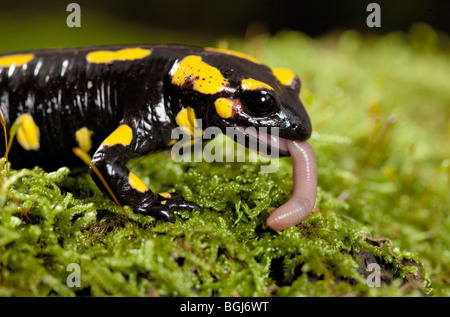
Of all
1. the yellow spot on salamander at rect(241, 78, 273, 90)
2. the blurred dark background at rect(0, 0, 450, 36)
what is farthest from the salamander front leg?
the blurred dark background at rect(0, 0, 450, 36)

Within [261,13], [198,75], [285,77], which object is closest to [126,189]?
[198,75]

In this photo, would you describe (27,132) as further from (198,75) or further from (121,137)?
(198,75)

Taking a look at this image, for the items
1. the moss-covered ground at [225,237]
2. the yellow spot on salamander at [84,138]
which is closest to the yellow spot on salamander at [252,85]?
the moss-covered ground at [225,237]

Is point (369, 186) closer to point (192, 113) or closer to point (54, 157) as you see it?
point (192, 113)

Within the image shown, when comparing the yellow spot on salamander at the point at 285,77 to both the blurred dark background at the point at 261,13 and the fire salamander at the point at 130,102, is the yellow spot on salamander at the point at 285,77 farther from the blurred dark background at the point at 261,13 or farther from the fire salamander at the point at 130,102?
the blurred dark background at the point at 261,13

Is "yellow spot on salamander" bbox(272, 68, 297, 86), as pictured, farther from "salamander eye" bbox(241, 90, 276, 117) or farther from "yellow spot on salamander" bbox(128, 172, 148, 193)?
"yellow spot on salamander" bbox(128, 172, 148, 193)
